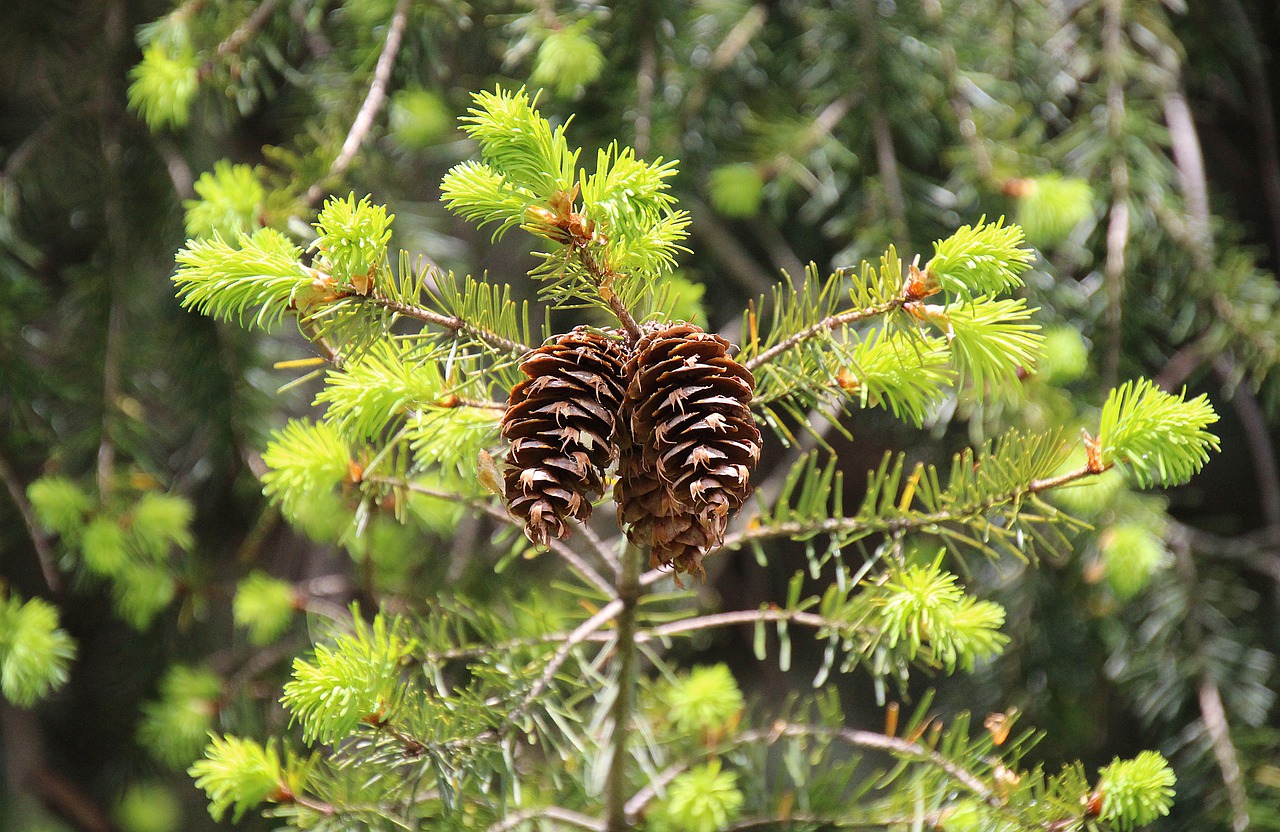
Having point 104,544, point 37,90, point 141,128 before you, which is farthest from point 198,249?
point 37,90

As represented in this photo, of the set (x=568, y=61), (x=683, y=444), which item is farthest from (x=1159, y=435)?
(x=568, y=61)

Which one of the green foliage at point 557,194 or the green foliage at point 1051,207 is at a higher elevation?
the green foliage at point 557,194

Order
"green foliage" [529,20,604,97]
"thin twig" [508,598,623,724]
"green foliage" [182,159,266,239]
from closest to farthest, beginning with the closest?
1. "thin twig" [508,598,623,724]
2. "green foliage" [182,159,266,239]
3. "green foliage" [529,20,604,97]

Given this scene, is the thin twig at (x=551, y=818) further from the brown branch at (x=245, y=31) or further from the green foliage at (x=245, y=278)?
the brown branch at (x=245, y=31)

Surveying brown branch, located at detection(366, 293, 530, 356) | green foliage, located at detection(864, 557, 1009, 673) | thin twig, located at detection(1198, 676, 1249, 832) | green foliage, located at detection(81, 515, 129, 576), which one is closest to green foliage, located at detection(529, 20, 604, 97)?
brown branch, located at detection(366, 293, 530, 356)

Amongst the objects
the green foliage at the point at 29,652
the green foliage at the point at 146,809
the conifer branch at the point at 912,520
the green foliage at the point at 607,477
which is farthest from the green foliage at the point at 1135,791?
the green foliage at the point at 146,809

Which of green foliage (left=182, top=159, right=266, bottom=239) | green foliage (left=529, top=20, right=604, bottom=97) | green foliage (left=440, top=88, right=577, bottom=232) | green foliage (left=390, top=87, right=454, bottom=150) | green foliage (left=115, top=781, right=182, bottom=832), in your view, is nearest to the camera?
green foliage (left=440, top=88, right=577, bottom=232)

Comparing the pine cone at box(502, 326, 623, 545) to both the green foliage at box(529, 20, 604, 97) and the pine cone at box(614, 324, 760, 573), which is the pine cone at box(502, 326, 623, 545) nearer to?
the pine cone at box(614, 324, 760, 573)
